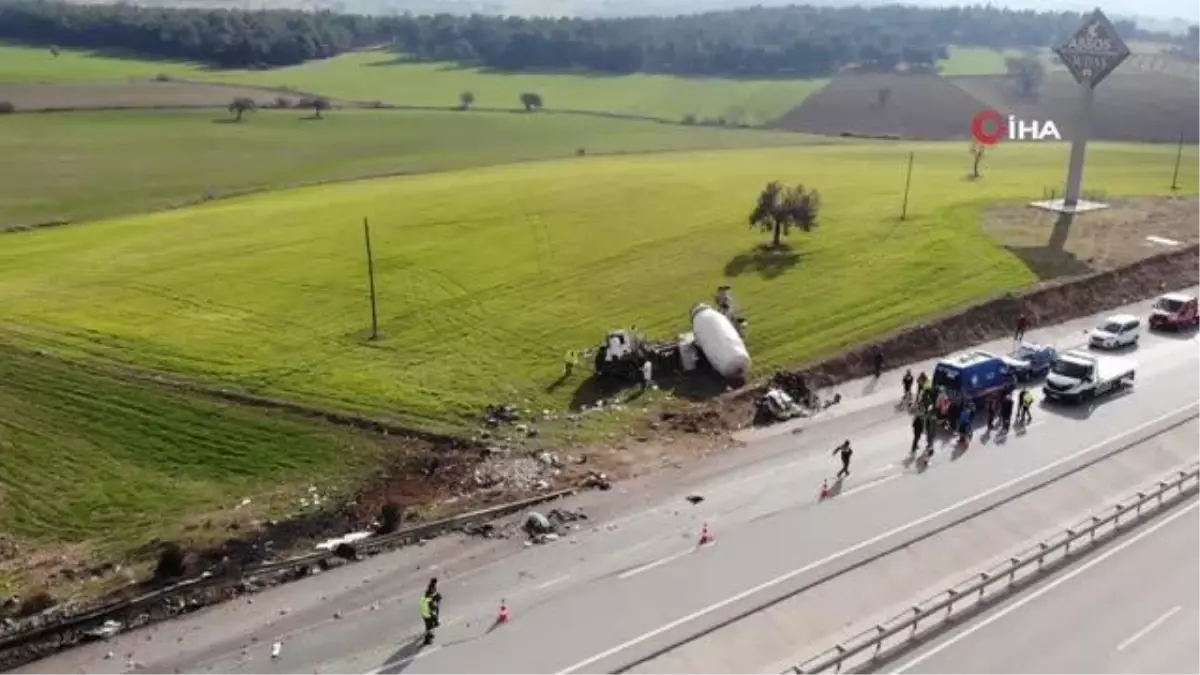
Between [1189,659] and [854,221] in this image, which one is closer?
[1189,659]

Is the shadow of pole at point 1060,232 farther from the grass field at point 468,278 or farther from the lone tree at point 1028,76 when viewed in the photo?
the lone tree at point 1028,76

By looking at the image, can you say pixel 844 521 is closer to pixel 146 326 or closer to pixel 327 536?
pixel 327 536

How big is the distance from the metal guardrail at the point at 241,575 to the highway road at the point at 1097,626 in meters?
12.8

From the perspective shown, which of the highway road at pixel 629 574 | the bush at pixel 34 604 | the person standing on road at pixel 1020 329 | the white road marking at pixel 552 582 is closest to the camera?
the highway road at pixel 629 574

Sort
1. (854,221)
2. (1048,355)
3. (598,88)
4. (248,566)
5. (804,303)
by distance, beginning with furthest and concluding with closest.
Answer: (598,88) < (854,221) < (804,303) < (1048,355) < (248,566)

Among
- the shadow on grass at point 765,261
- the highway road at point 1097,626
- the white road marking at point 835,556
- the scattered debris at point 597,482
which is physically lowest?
the scattered debris at point 597,482

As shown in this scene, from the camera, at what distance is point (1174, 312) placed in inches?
1934

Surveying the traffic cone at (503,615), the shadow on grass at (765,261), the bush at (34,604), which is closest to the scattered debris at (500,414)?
the traffic cone at (503,615)

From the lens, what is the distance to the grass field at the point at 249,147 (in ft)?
260

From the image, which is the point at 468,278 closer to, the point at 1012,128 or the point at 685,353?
the point at 685,353

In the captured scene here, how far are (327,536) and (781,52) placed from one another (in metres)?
174

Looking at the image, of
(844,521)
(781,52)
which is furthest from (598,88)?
(844,521)

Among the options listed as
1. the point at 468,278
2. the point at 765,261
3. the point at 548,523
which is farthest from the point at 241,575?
the point at 765,261

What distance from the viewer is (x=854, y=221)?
212 feet
